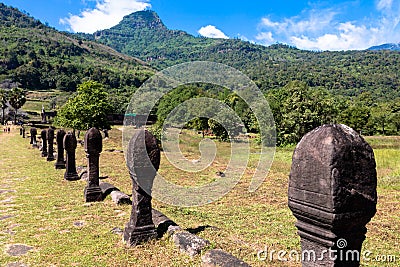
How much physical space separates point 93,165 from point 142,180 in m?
4.02

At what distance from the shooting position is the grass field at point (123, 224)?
5.96m

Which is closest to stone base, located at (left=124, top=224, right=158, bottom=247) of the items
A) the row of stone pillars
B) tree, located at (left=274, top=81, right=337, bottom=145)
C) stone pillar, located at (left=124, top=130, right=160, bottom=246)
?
stone pillar, located at (left=124, top=130, right=160, bottom=246)

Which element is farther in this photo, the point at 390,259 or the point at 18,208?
the point at 18,208

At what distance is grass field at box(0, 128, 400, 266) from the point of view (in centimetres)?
596

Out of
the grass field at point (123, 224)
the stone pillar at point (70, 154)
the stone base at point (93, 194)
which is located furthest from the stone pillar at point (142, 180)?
the stone pillar at point (70, 154)

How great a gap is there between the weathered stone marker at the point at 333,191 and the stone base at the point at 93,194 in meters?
8.03

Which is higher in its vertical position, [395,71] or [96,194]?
[395,71]

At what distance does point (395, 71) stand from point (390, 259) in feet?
583

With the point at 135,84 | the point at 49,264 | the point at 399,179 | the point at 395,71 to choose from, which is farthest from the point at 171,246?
the point at 395,71

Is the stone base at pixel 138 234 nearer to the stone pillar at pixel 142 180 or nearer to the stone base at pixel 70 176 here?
the stone pillar at pixel 142 180

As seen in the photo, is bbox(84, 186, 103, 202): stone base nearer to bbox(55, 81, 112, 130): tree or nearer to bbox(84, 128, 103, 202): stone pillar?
bbox(84, 128, 103, 202): stone pillar

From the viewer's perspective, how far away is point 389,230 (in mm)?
8188

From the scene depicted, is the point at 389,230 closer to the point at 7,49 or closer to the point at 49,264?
the point at 49,264

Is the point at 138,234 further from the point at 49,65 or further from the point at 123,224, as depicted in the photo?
the point at 49,65
